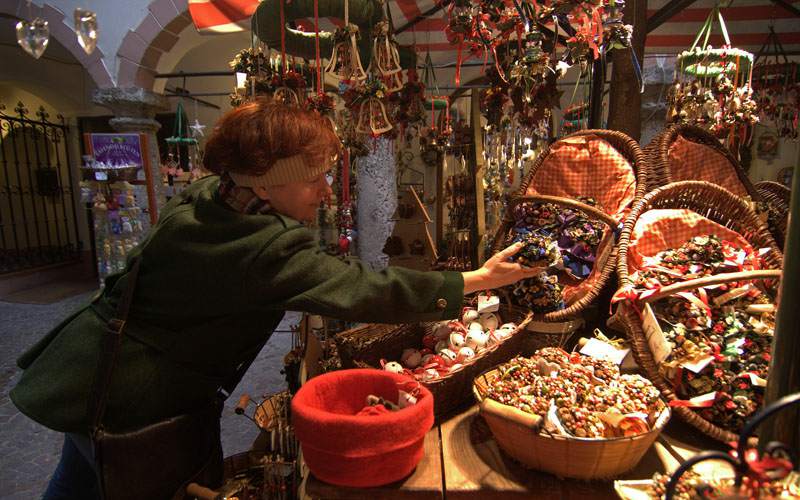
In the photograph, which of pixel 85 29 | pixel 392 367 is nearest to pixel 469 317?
pixel 392 367

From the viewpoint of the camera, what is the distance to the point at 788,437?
28.2 inches

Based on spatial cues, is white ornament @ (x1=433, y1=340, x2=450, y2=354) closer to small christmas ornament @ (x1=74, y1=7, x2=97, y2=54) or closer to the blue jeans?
the blue jeans

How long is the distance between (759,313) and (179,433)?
1.60 meters


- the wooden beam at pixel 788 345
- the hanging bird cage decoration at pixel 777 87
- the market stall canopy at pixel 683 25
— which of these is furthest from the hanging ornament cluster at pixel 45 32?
the hanging bird cage decoration at pixel 777 87

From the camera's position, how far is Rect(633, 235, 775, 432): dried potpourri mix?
1171 mm

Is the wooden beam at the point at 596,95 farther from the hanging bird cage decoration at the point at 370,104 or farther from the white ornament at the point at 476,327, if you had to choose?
the white ornament at the point at 476,327

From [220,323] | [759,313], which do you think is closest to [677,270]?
[759,313]

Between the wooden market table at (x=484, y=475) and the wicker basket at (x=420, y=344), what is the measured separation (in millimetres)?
122

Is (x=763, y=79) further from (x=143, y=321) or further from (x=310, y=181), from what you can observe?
(x=143, y=321)

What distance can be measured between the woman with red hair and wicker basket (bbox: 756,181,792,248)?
1.52 meters

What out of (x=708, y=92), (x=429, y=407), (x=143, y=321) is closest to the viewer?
(x=429, y=407)

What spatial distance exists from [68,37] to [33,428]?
4.22m

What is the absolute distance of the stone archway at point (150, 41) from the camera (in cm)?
474

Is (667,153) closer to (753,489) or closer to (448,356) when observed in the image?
(448,356)
